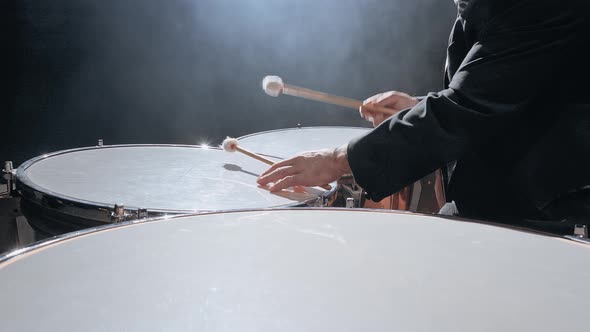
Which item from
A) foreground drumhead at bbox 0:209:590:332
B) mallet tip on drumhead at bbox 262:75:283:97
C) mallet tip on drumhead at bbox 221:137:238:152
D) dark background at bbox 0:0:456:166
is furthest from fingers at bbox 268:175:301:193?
dark background at bbox 0:0:456:166

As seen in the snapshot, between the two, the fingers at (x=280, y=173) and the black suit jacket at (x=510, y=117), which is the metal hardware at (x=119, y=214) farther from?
the black suit jacket at (x=510, y=117)

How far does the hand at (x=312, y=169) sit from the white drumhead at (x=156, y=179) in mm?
67

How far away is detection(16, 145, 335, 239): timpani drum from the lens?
108cm

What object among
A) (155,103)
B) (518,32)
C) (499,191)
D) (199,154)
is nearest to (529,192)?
(499,191)

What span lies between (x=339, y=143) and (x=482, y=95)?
1223mm

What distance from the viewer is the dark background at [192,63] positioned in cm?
294

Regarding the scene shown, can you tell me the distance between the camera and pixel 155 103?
3.35 m

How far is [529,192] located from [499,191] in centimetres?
5

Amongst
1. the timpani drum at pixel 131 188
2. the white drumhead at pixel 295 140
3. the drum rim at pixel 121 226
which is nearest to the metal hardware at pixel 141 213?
the timpani drum at pixel 131 188

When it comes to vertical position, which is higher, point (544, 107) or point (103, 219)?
point (544, 107)

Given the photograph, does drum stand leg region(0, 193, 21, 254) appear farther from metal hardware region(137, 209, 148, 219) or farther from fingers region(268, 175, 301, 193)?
fingers region(268, 175, 301, 193)

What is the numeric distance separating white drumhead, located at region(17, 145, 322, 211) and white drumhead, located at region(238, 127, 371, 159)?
0.29m

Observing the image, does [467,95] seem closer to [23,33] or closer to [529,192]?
[529,192]

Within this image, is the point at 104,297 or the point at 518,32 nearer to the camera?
the point at 104,297
